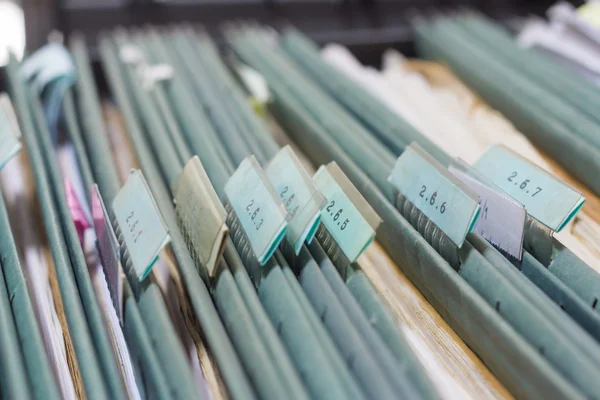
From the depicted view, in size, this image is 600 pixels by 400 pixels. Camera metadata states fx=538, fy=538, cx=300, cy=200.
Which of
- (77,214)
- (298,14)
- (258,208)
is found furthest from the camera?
(298,14)

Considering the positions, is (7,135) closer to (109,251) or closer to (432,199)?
(109,251)

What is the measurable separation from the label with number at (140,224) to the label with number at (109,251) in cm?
1

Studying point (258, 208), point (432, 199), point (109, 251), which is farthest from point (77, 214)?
point (432, 199)

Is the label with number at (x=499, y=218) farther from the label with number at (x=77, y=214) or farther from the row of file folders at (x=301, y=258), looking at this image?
the label with number at (x=77, y=214)

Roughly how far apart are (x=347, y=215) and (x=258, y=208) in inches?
3.4

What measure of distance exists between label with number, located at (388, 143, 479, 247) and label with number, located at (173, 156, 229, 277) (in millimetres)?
205

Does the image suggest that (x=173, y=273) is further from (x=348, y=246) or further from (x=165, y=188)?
(x=348, y=246)

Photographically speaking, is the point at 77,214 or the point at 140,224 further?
the point at 77,214

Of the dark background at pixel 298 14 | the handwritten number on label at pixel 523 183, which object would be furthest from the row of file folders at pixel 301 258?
the dark background at pixel 298 14

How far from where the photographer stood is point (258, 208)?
508 millimetres

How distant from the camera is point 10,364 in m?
0.44

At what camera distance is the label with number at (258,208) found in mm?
482

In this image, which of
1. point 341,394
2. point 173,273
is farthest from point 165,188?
point 341,394

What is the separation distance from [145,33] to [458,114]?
2.17ft
